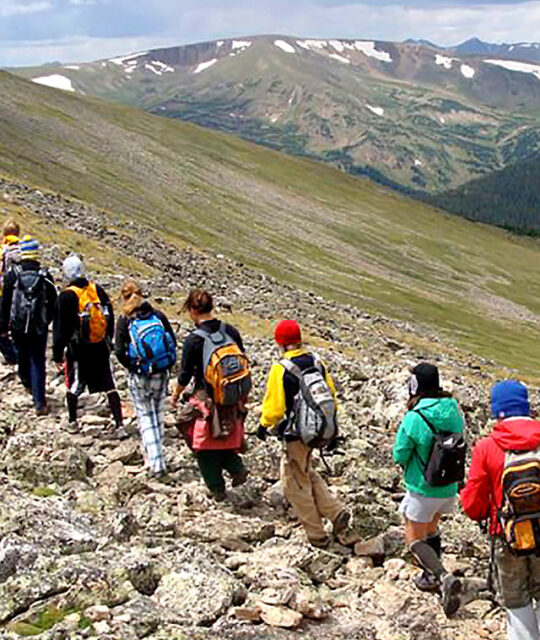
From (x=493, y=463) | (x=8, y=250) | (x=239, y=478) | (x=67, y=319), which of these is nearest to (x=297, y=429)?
(x=239, y=478)

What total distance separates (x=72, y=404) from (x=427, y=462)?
28.0ft

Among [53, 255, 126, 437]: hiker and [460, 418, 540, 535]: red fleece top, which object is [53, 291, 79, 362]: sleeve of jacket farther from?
[460, 418, 540, 535]: red fleece top

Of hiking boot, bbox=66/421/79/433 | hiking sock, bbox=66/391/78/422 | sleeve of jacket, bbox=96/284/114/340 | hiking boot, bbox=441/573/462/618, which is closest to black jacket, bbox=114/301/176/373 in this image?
sleeve of jacket, bbox=96/284/114/340

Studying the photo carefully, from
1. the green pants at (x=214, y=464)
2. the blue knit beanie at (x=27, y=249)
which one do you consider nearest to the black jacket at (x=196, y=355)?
the green pants at (x=214, y=464)

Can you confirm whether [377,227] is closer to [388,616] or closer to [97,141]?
[97,141]

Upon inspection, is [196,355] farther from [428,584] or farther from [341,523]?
[428,584]

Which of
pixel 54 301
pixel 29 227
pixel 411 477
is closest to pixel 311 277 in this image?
pixel 29 227

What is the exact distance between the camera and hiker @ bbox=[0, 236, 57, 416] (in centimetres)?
1523

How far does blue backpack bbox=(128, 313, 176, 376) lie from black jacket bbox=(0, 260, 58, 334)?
11.4ft

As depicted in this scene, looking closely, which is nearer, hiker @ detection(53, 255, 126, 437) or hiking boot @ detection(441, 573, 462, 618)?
hiking boot @ detection(441, 573, 462, 618)

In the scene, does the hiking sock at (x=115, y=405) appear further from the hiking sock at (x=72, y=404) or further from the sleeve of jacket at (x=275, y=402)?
the sleeve of jacket at (x=275, y=402)

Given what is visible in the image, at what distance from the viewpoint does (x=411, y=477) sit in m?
9.68

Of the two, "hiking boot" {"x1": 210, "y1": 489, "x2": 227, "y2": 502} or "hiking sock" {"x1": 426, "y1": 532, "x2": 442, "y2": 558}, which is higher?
"hiking sock" {"x1": 426, "y1": 532, "x2": 442, "y2": 558}

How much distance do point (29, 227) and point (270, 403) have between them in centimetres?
3484
